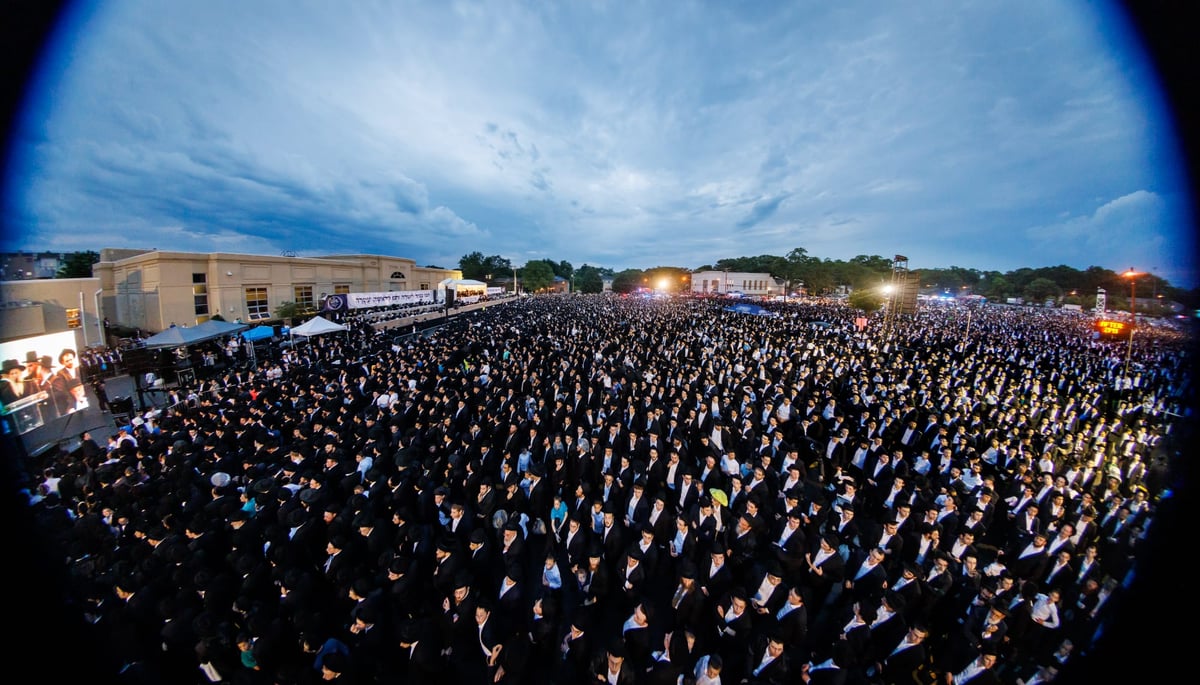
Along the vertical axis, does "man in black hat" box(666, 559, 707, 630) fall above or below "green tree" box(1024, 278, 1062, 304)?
below

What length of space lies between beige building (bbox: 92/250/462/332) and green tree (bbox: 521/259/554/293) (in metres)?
45.6

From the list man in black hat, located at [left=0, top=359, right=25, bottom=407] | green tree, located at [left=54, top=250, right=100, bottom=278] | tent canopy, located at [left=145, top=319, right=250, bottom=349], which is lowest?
man in black hat, located at [left=0, top=359, right=25, bottom=407]

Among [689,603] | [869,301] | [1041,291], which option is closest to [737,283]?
[869,301]

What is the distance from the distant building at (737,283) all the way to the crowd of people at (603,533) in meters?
62.5

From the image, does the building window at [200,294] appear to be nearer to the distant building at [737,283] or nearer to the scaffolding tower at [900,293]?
the scaffolding tower at [900,293]

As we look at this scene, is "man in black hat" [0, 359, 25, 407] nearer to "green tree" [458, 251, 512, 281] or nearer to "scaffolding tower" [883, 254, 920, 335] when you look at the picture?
"scaffolding tower" [883, 254, 920, 335]

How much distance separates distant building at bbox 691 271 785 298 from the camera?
235ft

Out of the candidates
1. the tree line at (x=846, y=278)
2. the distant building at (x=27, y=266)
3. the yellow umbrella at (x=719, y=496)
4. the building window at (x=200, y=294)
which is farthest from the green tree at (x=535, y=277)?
the yellow umbrella at (x=719, y=496)

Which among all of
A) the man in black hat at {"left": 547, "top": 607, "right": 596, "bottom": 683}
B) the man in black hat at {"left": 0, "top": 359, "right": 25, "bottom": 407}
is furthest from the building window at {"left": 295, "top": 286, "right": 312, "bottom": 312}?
the man in black hat at {"left": 547, "top": 607, "right": 596, "bottom": 683}

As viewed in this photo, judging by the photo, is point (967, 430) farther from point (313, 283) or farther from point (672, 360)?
point (313, 283)

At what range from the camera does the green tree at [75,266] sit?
97.3 feet

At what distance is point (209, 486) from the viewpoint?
5.84m

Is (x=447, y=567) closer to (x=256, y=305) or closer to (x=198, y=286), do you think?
(x=198, y=286)

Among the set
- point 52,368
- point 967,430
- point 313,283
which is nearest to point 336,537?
point 52,368
